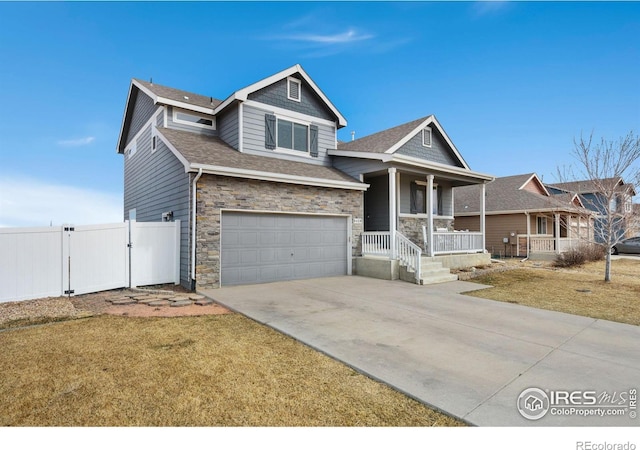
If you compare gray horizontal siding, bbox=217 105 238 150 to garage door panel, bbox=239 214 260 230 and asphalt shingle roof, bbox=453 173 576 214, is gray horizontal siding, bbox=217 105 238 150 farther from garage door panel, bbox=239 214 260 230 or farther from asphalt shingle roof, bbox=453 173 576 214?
asphalt shingle roof, bbox=453 173 576 214

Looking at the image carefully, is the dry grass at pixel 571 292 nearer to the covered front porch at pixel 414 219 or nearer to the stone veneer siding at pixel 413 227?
the covered front porch at pixel 414 219

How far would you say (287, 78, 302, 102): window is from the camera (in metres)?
12.8

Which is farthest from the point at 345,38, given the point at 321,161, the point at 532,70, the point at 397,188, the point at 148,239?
the point at 148,239

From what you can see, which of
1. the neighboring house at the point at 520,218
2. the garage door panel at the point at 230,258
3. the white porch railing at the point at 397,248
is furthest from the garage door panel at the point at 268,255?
the neighboring house at the point at 520,218

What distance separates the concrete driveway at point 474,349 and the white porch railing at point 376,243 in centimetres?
365

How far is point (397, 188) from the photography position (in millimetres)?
13898

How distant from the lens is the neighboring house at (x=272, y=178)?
360 inches

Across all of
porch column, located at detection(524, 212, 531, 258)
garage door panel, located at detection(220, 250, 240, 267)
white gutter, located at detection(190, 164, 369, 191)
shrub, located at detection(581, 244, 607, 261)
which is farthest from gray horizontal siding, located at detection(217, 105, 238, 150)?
shrub, located at detection(581, 244, 607, 261)

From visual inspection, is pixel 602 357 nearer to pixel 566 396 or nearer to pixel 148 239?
pixel 566 396

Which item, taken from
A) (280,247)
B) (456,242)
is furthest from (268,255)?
(456,242)

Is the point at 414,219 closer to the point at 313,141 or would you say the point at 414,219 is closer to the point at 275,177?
the point at 313,141

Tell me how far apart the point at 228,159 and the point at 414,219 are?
8.67 meters

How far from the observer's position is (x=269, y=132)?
12109 millimetres

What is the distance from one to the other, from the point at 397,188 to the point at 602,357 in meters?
10.2
